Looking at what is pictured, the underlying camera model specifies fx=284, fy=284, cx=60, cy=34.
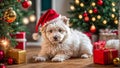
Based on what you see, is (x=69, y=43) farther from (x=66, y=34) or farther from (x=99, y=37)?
(x=99, y=37)

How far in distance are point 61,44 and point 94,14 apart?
1480 millimetres

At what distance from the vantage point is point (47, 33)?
352 centimetres

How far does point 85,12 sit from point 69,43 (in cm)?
130

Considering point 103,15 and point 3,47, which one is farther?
point 103,15

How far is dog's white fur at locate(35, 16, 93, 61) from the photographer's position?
3.48 meters

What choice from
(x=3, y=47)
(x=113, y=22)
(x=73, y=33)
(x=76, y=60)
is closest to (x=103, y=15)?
(x=113, y=22)

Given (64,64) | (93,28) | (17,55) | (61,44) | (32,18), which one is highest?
(32,18)

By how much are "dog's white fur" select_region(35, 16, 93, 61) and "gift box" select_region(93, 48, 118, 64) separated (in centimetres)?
42

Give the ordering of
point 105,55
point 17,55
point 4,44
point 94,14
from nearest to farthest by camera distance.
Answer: point 105,55, point 17,55, point 4,44, point 94,14

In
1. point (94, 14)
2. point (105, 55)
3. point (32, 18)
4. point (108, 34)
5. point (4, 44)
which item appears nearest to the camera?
point (105, 55)

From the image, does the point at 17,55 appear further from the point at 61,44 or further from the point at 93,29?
the point at 93,29

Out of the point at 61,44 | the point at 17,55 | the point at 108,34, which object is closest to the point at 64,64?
the point at 61,44

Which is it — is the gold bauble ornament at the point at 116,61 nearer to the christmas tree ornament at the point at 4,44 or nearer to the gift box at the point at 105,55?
the gift box at the point at 105,55

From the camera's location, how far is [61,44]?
3619mm
